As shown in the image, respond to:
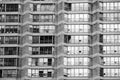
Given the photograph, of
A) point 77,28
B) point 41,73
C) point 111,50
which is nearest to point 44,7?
point 77,28

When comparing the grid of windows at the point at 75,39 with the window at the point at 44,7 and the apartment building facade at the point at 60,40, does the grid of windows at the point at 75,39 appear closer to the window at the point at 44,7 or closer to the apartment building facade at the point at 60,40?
the apartment building facade at the point at 60,40

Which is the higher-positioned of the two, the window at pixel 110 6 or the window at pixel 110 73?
the window at pixel 110 6

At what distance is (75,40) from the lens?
118m

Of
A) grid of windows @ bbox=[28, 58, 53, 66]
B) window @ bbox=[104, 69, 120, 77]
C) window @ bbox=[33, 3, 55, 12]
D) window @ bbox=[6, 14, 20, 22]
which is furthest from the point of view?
window @ bbox=[6, 14, 20, 22]

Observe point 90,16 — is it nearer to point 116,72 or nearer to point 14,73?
point 116,72

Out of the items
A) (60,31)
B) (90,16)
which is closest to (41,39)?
(60,31)

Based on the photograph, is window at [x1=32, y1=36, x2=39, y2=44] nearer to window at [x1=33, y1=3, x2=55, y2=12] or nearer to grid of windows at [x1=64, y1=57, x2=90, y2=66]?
window at [x1=33, y1=3, x2=55, y2=12]

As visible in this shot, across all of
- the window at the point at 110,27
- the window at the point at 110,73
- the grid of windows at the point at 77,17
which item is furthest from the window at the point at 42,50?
the window at the point at 110,73

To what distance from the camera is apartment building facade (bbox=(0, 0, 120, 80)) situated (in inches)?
4572

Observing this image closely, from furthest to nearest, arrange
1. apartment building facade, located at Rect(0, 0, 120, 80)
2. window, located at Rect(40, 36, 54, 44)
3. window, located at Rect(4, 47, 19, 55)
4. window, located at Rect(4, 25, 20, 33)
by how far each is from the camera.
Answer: window, located at Rect(4, 25, 20, 33) < window, located at Rect(4, 47, 19, 55) < window, located at Rect(40, 36, 54, 44) < apartment building facade, located at Rect(0, 0, 120, 80)

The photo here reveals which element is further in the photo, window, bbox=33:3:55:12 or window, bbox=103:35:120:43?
window, bbox=33:3:55:12

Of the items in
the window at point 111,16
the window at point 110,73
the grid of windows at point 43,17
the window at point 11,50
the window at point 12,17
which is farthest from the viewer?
the window at point 12,17

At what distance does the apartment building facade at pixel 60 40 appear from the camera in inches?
4572

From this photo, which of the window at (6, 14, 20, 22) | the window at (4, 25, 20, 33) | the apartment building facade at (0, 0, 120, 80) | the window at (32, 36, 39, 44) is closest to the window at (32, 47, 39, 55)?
the apartment building facade at (0, 0, 120, 80)
